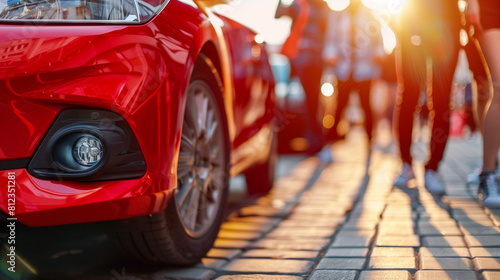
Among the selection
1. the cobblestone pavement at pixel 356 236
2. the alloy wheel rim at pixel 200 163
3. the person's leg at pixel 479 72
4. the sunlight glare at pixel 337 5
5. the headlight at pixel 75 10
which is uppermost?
the sunlight glare at pixel 337 5

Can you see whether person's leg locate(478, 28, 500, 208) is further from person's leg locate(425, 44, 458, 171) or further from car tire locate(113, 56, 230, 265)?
car tire locate(113, 56, 230, 265)

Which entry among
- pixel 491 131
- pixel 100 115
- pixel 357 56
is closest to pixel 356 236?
pixel 491 131

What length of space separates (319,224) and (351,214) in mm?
324

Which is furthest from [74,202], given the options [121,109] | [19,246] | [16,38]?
[19,246]

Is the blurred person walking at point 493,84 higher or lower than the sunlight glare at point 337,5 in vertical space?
lower

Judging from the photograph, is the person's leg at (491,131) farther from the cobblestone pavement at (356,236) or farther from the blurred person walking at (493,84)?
the cobblestone pavement at (356,236)

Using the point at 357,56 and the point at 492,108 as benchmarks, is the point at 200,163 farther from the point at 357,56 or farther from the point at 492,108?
the point at 357,56

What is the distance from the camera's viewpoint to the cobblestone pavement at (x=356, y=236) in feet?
9.14

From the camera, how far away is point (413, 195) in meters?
4.64

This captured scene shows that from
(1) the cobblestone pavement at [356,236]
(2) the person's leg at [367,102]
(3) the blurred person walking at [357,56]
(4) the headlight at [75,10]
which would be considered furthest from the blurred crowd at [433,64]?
(4) the headlight at [75,10]

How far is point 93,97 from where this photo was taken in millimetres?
2320

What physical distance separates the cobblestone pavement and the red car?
41 cm

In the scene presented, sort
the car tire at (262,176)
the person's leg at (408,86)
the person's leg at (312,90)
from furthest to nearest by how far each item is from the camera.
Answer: the person's leg at (312,90)
the car tire at (262,176)
the person's leg at (408,86)

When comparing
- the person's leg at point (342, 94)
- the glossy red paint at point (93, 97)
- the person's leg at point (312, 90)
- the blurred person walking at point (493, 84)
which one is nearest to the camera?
the glossy red paint at point (93, 97)
